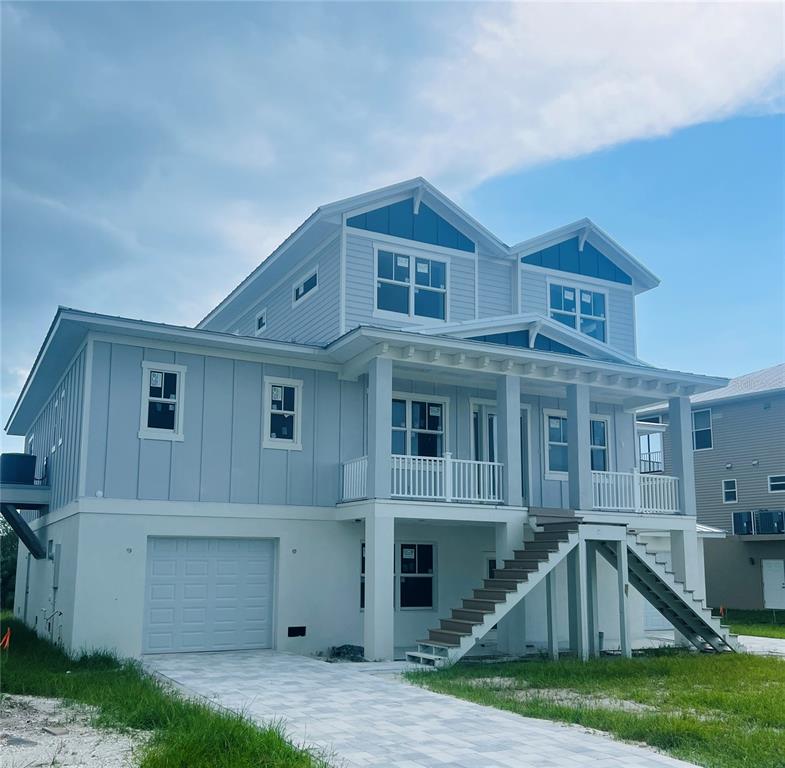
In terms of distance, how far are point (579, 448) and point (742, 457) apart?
17.1 m

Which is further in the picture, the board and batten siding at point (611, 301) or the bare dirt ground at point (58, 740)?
the board and batten siding at point (611, 301)

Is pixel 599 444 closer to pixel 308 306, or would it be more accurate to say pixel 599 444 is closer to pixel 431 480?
pixel 431 480

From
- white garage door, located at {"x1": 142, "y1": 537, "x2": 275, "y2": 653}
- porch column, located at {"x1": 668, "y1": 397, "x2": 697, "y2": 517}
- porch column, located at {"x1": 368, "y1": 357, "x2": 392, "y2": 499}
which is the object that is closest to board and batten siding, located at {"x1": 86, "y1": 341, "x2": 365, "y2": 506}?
white garage door, located at {"x1": 142, "y1": 537, "x2": 275, "y2": 653}

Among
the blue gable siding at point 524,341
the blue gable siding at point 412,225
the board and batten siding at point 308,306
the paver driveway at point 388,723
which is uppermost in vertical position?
the blue gable siding at point 412,225

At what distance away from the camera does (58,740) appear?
8.14 metres

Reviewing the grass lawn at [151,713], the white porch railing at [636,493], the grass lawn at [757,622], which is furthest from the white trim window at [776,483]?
the grass lawn at [151,713]

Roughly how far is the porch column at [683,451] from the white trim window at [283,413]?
8.00 m

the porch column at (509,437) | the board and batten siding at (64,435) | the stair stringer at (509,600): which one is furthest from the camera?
the porch column at (509,437)

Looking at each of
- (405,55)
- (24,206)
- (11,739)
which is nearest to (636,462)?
(405,55)

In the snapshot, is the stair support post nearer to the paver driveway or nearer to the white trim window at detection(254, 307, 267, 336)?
the paver driveway

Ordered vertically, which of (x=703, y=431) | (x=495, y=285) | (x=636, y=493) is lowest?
(x=636, y=493)

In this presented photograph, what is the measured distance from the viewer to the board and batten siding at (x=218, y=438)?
15469mm

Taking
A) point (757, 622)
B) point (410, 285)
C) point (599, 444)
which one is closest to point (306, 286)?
point (410, 285)

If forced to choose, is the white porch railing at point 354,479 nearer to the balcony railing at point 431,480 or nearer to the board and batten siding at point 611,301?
the balcony railing at point 431,480
